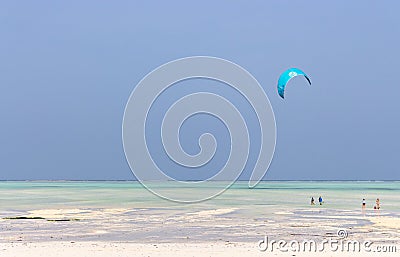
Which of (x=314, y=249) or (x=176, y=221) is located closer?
(x=314, y=249)

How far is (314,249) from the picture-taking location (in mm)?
19188

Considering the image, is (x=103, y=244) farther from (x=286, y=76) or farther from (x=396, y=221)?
(x=286, y=76)

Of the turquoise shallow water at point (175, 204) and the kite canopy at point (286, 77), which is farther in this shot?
the turquoise shallow water at point (175, 204)

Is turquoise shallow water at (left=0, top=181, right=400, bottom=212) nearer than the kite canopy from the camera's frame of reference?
No

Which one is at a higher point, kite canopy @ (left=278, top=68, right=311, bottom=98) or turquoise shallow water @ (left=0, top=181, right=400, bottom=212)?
kite canopy @ (left=278, top=68, right=311, bottom=98)

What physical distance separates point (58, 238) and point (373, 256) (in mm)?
11759

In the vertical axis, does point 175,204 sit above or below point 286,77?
below

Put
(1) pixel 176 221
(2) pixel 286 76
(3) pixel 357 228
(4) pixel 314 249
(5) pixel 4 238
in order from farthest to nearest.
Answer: (2) pixel 286 76
(1) pixel 176 221
(3) pixel 357 228
(5) pixel 4 238
(4) pixel 314 249

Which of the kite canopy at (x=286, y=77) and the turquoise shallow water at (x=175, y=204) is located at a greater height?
the kite canopy at (x=286, y=77)

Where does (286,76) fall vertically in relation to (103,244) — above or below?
above

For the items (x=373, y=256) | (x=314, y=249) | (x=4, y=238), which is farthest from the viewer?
(x=4, y=238)

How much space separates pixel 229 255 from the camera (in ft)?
59.2

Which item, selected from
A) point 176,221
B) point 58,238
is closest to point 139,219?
point 176,221

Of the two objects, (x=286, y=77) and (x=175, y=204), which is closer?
(x=286, y=77)
